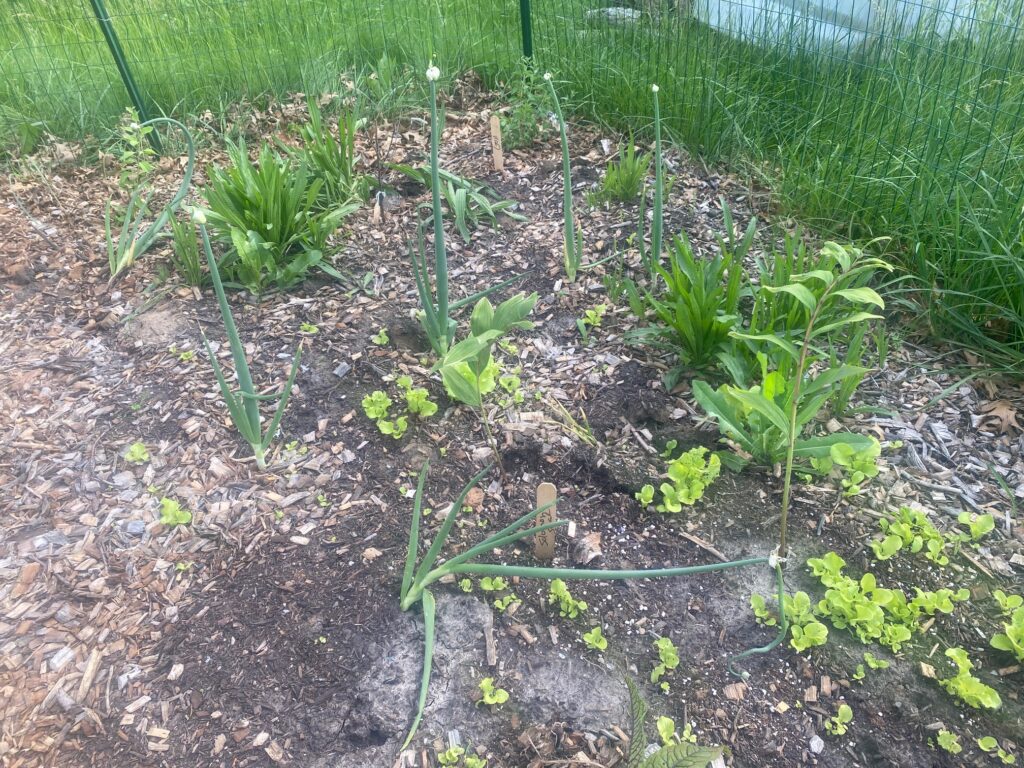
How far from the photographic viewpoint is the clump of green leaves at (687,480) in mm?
1869

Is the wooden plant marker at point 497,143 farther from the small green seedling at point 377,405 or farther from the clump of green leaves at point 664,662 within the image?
the clump of green leaves at point 664,662

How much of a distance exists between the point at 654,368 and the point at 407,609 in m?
1.12

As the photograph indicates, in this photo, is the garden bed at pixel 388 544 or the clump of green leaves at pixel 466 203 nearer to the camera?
the garden bed at pixel 388 544

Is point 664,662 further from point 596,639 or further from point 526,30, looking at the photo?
point 526,30

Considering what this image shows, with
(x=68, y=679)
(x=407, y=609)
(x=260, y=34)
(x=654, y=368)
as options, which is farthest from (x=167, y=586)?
(x=260, y=34)

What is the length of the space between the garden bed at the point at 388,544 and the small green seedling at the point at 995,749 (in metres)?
0.03

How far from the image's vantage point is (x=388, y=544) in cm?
185

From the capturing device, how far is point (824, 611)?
1.63 meters

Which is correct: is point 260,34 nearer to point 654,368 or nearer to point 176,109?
point 176,109

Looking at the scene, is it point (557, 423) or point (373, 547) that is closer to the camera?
point (373, 547)

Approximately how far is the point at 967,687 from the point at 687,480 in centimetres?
75

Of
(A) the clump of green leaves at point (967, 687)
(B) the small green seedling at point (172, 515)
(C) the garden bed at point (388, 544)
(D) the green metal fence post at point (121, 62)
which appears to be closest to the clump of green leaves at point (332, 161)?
(C) the garden bed at point (388, 544)

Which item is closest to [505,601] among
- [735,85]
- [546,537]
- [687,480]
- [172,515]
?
[546,537]

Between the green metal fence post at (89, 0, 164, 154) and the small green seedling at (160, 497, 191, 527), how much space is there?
227 cm
